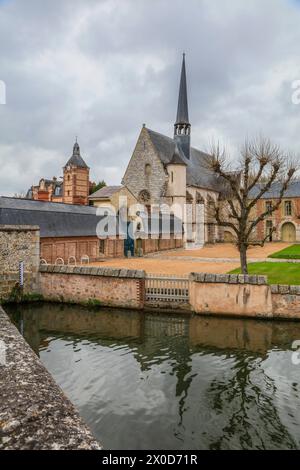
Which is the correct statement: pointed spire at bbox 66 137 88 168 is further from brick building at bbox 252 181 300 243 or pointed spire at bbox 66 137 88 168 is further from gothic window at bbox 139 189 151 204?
brick building at bbox 252 181 300 243

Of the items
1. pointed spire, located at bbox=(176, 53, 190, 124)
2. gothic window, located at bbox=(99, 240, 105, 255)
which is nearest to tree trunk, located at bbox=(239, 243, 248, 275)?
gothic window, located at bbox=(99, 240, 105, 255)

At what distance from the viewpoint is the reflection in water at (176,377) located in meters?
5.60

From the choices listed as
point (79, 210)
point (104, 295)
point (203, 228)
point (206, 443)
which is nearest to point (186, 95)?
point (203, 228)

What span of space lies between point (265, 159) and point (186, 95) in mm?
36812

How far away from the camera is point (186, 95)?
4900 cm

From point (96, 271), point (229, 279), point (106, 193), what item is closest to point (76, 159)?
point (106, 193)

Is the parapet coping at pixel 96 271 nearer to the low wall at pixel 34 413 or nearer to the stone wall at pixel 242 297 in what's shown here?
the stone wall at pixel 242 297

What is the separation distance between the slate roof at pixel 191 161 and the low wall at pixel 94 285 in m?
27.6

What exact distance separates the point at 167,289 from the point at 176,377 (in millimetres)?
6330

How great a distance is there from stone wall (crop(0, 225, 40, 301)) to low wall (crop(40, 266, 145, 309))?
50 centimetres

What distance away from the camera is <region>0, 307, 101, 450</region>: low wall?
10.1 feet

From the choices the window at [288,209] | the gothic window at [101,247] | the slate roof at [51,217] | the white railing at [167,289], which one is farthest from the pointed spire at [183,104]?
the white railing at [167,289]

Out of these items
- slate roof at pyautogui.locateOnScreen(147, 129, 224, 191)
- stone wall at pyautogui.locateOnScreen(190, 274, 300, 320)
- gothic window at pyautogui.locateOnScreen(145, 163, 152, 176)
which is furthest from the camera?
slate roof at pyautogui.locateOnScreen(147, 129, 224, 191)

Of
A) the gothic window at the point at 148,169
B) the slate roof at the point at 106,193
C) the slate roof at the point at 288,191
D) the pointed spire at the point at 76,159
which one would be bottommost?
the slate roof at the point at 106,193
